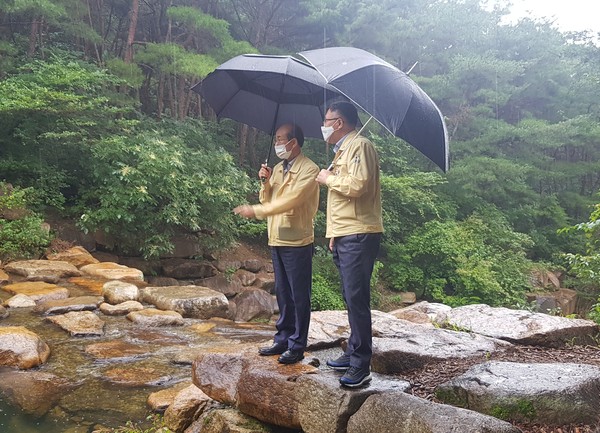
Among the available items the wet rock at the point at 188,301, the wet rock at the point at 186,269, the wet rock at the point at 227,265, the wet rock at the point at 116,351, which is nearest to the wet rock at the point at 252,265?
the wet rock at the point at 227,265

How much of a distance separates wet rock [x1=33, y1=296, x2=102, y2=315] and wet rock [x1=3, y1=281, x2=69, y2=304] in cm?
16

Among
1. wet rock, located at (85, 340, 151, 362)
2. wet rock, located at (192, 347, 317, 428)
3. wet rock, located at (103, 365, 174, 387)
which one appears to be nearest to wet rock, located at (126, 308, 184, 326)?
wet rock, located at (85, 340, 151, 362)

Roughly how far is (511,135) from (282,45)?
25.1 feet

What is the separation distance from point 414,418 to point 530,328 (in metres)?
2.06

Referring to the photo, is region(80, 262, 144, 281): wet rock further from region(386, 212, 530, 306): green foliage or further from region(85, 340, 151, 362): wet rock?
region(386, 212, 530, 306): green foliage

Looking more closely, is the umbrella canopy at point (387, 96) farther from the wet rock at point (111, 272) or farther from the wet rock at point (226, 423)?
the wet rock at point (111, 272)

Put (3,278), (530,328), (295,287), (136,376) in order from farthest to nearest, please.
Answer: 1. (3,278)
2. (136,376)
3. (530,328)
4. (295,287)

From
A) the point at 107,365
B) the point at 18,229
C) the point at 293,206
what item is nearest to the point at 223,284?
the point at 18,229

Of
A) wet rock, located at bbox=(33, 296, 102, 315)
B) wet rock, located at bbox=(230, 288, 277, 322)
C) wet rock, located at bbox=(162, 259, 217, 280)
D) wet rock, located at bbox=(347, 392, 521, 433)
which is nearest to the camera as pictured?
wet rock, located at bbox=(347, 392, 521, 433)

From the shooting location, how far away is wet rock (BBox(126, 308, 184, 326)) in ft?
16.9

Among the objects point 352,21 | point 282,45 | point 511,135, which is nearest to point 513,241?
point 511,135

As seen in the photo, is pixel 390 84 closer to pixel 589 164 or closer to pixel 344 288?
pixel 344 288

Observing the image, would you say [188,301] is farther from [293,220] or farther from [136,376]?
[293,220]

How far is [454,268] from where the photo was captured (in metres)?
11.8
